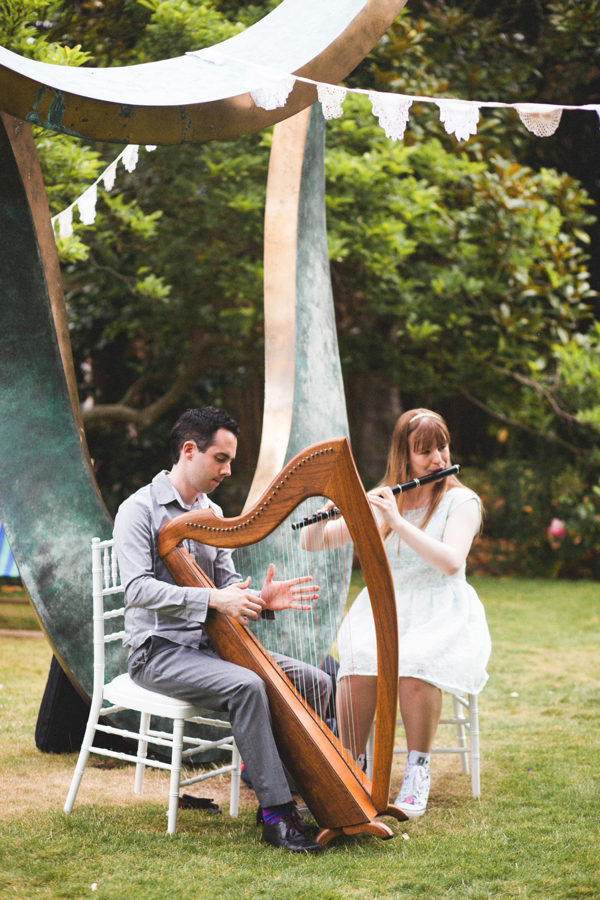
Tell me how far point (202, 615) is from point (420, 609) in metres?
0.79

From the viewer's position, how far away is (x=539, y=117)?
8.81 ft

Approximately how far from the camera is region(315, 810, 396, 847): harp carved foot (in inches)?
100

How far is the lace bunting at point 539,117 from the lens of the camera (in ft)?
8.67

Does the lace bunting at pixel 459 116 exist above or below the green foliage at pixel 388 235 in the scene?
below

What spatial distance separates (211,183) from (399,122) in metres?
3.73

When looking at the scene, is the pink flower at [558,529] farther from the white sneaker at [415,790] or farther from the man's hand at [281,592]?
the man's hand at [281,592]

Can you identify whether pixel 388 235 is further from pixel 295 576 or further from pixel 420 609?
pixel 420 609

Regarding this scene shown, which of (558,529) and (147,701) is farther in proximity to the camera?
(558,529)

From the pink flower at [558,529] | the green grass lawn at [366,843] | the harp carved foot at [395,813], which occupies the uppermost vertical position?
the pink flower at [558,529]

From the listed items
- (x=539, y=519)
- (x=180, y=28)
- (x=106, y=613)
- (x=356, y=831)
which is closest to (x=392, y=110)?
(x=106, y=613)

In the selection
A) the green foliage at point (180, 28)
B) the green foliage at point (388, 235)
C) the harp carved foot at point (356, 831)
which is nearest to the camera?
the harp carved foot at point (356, 831)

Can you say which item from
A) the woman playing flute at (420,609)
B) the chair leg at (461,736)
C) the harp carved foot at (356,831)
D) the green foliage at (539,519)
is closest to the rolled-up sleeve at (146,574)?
the woman playing flute at (420,609)

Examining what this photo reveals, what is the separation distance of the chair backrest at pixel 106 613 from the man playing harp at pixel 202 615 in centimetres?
13

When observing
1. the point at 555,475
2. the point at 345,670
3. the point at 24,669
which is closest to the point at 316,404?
the point at 345,670
